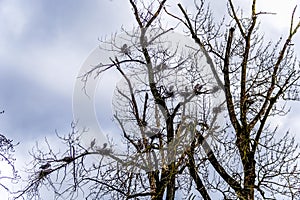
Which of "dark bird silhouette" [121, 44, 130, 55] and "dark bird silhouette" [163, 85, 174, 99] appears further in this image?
"dark bird silhouette" [121, 44, 130, 55]

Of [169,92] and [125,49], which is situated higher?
[125,49]

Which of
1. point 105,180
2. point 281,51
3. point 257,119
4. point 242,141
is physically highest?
point 281,51

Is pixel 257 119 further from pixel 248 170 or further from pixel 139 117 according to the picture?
pixel 139 117

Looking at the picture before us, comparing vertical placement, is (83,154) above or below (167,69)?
below

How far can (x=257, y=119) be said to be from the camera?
7086 millimetres

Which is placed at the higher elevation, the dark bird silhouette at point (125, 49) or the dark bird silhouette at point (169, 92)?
the dark bird silhouette at point (125, 49)

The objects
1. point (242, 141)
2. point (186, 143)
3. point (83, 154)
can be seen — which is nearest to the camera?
point (186, 143)

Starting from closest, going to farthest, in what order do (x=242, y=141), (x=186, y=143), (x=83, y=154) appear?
(x=186, y=143), (x=242, y=141), (x=83, y=154)

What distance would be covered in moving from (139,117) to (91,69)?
2.77 ft

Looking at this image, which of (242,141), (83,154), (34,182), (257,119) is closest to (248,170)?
(242,141)

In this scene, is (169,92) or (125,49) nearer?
(169,92)

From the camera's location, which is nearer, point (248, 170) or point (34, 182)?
point (248, 170)

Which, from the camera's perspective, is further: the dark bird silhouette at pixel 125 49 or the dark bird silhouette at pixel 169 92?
the dark bird silhouette at pixel 125 49

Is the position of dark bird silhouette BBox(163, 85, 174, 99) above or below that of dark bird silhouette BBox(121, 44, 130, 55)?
below
